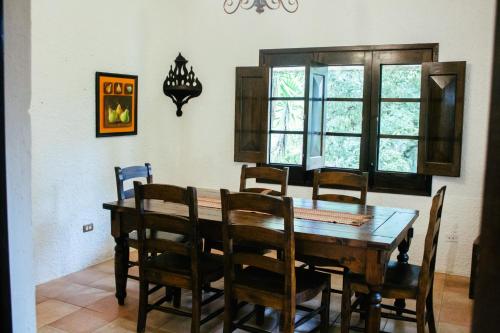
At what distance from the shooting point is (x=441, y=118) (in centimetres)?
454

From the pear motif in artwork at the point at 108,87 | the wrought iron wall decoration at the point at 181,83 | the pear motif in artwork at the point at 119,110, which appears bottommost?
the pear motif in artwork at the point at 119,110

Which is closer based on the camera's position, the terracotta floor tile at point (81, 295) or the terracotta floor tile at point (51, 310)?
the terracotta floor tile at point (51, 310)

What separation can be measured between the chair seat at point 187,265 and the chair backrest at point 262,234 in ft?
0.92

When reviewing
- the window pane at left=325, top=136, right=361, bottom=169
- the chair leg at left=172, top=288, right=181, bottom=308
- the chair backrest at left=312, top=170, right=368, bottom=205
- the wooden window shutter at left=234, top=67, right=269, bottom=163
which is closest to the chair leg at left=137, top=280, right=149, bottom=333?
the chair leg at left=172, top=288, right=181, bottom=308

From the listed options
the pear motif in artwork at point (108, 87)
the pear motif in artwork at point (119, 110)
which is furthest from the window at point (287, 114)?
the pear motif in artwork at point (108, 87)

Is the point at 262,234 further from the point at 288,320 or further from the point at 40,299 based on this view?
the point at 40,299

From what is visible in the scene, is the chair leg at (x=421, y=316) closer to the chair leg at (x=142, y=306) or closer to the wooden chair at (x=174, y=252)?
the wooden chair at (x=174, y=252)

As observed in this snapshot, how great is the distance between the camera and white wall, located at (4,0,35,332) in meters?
1.22

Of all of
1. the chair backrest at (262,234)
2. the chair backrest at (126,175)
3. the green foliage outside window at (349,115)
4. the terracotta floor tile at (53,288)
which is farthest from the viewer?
the green foliage outside window at (349,115)

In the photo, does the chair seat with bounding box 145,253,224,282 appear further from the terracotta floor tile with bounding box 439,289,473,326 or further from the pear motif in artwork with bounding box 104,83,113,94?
the pear motif in artwork with bounding box 104,83,113,94

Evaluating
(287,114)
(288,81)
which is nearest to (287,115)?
(287,114)

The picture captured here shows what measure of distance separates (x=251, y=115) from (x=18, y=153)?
14.0ft

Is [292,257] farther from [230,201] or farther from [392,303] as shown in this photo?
[392,303]

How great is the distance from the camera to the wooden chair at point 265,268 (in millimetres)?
2699
